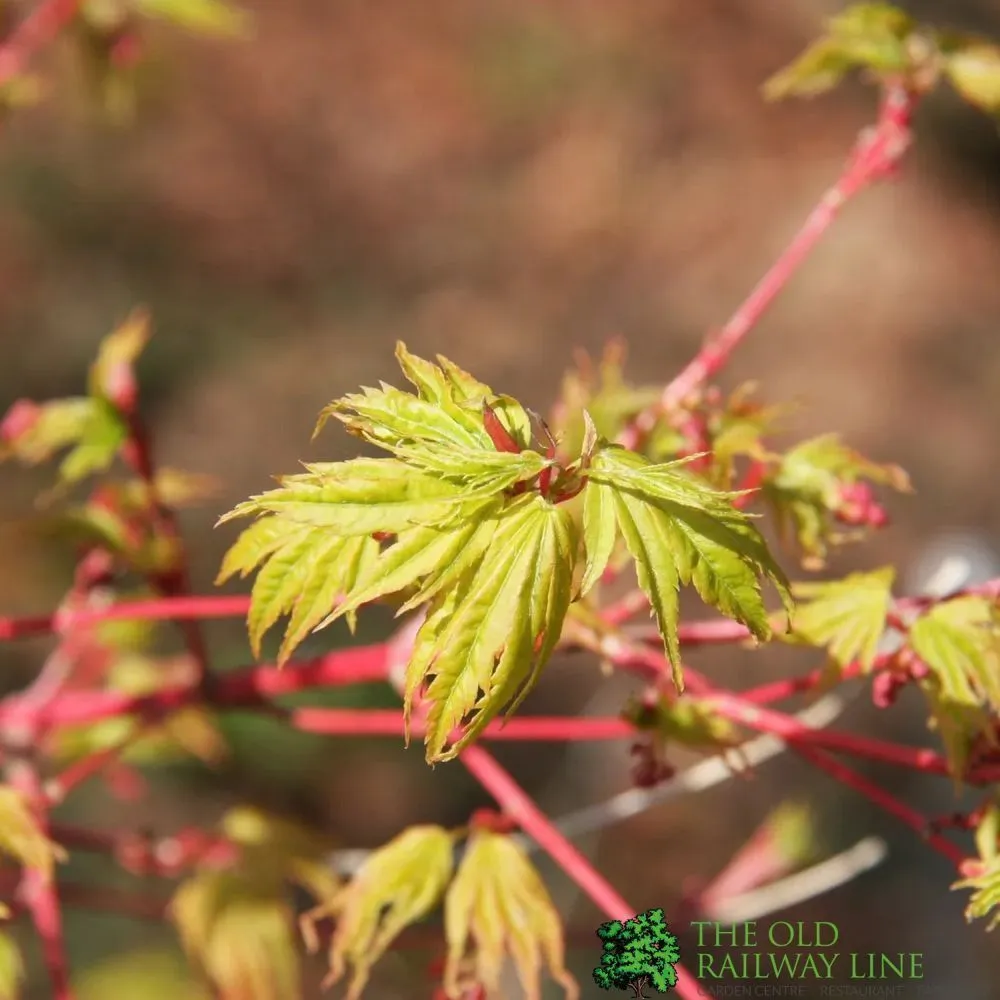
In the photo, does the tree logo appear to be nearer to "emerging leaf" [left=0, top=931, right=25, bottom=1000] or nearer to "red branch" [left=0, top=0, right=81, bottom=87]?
"emerging leaf" [left=0, top=931, right=25, bottom=1000]

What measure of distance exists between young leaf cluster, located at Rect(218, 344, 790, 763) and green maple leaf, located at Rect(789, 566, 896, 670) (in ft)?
0.58

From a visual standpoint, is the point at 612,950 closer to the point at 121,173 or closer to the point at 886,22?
the point at 886,22

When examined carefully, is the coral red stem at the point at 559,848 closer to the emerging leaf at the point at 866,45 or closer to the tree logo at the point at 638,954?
the tree logo at the point at 638,954

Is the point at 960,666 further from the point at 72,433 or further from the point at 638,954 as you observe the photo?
the point at 72,433

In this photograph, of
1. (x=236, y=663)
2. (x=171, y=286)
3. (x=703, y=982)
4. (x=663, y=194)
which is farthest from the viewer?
(x=663, y=194)

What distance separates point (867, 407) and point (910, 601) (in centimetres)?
312

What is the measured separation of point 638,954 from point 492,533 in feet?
1.61

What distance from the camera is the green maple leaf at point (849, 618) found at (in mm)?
906

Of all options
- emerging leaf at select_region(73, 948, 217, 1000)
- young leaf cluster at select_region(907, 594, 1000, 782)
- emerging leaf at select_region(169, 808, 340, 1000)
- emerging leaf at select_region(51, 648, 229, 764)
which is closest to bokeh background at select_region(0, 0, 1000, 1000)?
emerging leaf at select_region(73, 948, 217, 1000)

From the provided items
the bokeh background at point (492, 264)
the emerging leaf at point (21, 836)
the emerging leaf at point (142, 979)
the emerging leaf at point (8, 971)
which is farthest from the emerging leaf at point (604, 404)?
the bokeh background at point (492, 264)

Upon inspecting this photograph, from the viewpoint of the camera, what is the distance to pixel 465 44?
456cm

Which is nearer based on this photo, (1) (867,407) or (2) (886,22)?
(2) (886,22)

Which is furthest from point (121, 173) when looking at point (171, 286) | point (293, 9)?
point (293, 9)

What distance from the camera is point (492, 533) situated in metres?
0.74
